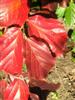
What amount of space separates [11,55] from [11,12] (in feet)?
0.34

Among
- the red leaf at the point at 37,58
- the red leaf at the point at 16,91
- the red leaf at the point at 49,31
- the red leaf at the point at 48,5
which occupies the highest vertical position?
the red leaf at the point at 48,5

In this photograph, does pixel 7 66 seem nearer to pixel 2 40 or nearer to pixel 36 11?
pixel 2 40

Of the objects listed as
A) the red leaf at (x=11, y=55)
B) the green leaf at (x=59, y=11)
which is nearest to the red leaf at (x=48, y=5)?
the green leaf at (x=59, y=11)

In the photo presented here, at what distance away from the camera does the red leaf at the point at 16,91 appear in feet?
2.47

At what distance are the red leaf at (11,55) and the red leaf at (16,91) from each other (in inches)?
1.9

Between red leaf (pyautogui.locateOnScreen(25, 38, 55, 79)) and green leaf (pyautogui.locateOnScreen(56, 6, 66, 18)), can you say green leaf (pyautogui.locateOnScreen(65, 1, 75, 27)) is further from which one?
red leaf (pyautogui.locateOnScreen(25, 38, 55, 79))

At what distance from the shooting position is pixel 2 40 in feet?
2.39

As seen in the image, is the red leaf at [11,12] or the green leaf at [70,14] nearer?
the red leaf at [11,12]

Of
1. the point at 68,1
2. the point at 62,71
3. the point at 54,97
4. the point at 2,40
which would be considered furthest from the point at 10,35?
the point at 62,71

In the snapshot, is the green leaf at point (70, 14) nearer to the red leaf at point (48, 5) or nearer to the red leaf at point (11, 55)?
the red leaf at point (48, 5)

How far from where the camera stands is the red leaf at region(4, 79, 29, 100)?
75cm

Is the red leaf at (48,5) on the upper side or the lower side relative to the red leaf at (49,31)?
upper

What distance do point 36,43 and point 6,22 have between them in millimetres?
95

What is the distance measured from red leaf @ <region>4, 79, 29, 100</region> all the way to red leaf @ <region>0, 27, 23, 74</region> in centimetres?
5
